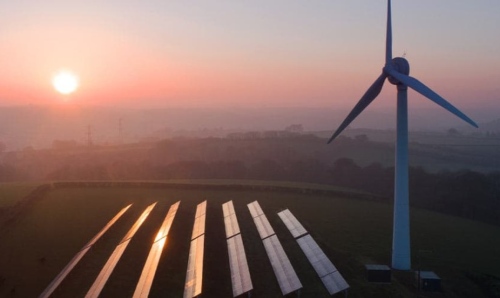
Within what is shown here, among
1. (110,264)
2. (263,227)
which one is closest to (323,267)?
(263,227)

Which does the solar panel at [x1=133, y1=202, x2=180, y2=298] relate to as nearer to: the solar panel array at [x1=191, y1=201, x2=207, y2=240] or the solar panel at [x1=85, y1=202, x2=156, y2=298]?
the solar panel at [x1=85, y1=202, x2=156, y2=298]

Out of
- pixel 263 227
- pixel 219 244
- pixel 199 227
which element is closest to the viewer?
pixel 219 244

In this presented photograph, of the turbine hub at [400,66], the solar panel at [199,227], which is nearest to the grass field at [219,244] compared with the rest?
the solar panel at [199,227]

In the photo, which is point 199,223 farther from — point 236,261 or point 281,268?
point 281,268

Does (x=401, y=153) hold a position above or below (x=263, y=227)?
above

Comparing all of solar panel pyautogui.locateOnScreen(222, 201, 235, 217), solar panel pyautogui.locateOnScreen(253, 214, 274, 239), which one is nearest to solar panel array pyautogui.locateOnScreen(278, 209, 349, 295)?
solar panel pyautogui.locateOnScreen(253, 214, 274, 239)

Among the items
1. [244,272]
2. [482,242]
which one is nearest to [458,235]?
[482,242]

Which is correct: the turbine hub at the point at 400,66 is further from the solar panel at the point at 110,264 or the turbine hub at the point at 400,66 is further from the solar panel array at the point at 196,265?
the solar panel at the point at 110,264
